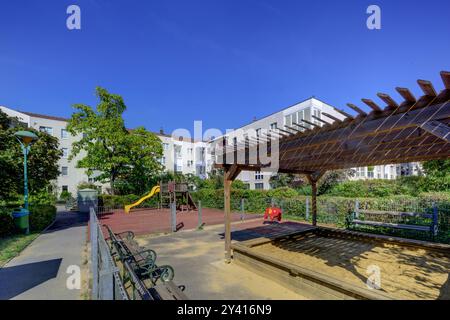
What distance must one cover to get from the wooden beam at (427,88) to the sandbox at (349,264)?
8.92 ft

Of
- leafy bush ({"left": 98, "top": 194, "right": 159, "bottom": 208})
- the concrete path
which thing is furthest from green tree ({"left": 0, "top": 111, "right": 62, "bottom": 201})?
leafy bush ({"left": 98, "top": 194, "right": 159, "bottom": 208})

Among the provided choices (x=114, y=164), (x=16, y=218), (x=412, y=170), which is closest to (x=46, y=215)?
(x=16, y=218)

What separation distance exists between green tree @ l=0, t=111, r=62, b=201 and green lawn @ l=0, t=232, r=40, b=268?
2.36 metres

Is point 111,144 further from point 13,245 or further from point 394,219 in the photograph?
point 394,219

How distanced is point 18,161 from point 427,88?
13.8m

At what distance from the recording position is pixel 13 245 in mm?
7836

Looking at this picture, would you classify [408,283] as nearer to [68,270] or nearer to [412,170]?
[68,270]

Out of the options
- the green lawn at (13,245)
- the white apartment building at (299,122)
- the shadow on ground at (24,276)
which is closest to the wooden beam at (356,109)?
the shadow on ground at (24,276)

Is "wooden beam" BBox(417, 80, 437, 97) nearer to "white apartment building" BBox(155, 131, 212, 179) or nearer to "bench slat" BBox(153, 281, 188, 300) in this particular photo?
"bench slat" BBox(153, 281, 188, 300)

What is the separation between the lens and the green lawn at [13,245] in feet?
21.5

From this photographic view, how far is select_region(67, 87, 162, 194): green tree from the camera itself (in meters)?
20.5

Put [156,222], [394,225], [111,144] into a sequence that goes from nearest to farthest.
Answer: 1. [394,225]
2. [156,222]
3. [111,144]

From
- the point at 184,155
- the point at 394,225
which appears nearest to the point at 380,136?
the point at 394,225

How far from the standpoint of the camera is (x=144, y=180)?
24.3 m
